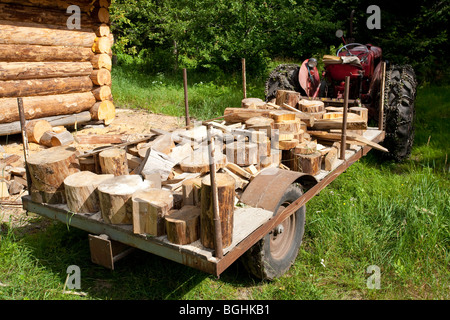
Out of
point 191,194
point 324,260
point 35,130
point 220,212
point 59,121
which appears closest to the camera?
point 220,212

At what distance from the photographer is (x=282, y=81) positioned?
6129 millimetres

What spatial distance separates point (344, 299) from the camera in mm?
2998

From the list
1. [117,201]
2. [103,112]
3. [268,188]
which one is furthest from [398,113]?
[103,112]

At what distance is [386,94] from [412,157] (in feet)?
3.87

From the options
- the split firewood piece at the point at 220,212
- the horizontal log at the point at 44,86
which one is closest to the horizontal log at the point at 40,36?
the horizontal log at the point at 44,86

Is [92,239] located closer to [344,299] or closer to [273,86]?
Answer: [344,299]

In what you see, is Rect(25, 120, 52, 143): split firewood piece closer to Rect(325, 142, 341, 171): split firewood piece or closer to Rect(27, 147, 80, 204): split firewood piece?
Rect(27, 147, 80, 204): split firewood piece

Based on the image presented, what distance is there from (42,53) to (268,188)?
5.56 m

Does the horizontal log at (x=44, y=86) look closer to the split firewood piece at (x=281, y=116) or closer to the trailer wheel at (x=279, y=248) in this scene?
the split firewood piece at (x=281, y=116)

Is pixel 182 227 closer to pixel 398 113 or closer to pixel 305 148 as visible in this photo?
pixel 305 148

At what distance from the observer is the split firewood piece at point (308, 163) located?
3414 mm

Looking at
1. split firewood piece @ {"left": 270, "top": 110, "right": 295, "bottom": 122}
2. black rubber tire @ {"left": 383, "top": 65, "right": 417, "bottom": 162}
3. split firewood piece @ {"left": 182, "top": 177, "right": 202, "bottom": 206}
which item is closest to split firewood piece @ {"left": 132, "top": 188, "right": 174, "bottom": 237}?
split firewood piece @ {"left": 182, "top": 177, "right": 202, "bottom": 206}

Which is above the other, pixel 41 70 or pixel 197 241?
pixel 41 70

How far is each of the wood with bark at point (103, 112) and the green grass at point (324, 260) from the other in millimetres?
4053
